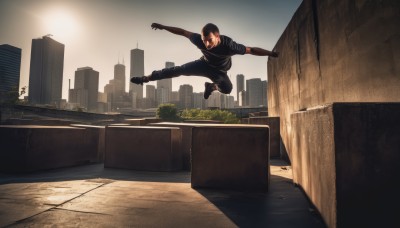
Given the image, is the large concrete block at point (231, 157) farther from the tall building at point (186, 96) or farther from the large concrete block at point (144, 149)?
the tall building at point (186, 96)

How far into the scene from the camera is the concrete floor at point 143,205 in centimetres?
246

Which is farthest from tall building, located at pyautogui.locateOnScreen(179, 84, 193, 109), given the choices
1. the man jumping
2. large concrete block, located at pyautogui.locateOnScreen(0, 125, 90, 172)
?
the man jumping

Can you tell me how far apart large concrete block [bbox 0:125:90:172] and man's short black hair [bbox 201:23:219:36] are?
4.67m

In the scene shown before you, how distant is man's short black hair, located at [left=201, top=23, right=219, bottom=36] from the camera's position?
140 inches

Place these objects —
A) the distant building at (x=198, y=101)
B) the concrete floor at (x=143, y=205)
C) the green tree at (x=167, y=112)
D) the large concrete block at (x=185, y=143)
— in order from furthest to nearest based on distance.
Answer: the distant building at (x=198, y=101) < the green tree at (x=167, y=112) < the large concrete block at (x=185, y=143) < the concrete floor at (x=143, y=205)

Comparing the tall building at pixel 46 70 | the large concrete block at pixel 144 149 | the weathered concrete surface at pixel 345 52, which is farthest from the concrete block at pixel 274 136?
the tall building at pixel 46 70

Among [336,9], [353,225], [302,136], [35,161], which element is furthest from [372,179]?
[35,161]

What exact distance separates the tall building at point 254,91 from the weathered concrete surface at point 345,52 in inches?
5480

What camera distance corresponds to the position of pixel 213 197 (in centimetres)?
338

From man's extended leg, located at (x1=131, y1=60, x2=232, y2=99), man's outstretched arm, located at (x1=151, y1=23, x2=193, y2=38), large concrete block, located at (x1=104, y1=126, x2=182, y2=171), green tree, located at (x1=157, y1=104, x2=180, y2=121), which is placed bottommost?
large concrete block, located at (x1=104, y1=126, x2=182, y2=171)

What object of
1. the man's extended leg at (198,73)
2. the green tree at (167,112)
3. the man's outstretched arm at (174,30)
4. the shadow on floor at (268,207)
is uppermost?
the green tree at (167,112)

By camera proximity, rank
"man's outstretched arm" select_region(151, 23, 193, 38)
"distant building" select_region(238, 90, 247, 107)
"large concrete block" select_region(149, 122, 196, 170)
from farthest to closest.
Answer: "distant building" select_region(238, 90, 247, 107) → "large concrete block" select_region(149, 122, 196, 170) → "man's outstretched arm" select_region(151, 23, 193, 38)

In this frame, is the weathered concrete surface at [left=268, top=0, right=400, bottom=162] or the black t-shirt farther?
the black t-shirt

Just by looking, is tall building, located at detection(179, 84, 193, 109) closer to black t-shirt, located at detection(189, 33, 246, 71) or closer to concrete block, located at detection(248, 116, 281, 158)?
concrete block, located at detection(248, 116, 281, 158)
